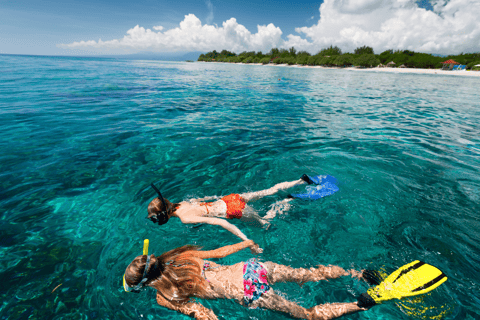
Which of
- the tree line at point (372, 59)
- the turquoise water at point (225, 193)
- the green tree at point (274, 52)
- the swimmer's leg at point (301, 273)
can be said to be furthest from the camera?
the green tree at point (274, 52)

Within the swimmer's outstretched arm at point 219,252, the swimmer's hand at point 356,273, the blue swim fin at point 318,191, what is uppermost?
the swimmer's outstretched arm at point 219,252

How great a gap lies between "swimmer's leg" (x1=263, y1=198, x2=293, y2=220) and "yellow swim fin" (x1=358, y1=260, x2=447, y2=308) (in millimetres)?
2443

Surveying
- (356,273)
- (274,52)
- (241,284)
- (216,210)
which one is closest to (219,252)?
(241,284)

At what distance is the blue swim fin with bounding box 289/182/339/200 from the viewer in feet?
18.5

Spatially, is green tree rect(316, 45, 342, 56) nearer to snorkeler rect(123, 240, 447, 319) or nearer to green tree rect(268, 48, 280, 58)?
green tree rect(268, 48, 280, 58)

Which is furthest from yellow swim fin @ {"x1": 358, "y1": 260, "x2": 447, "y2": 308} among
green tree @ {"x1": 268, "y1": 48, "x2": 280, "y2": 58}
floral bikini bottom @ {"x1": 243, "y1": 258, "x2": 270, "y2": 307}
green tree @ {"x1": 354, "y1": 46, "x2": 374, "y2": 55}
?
green tree @ {"x1": 268, "y1": 48, "x2": 280, "y2": 58}

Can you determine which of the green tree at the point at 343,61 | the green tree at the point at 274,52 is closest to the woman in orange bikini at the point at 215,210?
the green tree at the point at 343,61

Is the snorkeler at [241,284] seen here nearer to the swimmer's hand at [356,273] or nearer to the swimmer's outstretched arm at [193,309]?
the swimmer's outstretched arm at [193,309]

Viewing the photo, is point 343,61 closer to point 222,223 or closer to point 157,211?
point 222,223

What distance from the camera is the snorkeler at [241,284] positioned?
2850 millimetres

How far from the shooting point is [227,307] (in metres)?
3.42

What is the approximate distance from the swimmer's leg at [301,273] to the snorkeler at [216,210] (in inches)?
19.2

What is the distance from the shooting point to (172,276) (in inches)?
114

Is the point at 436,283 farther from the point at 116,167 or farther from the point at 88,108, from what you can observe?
the point at 88,108
